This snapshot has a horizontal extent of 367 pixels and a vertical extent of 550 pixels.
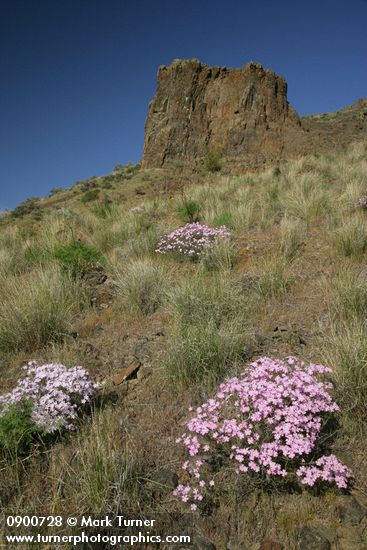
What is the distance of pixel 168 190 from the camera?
18.3 m

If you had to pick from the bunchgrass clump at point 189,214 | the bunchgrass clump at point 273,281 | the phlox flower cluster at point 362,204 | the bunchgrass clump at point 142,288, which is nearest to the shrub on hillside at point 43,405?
the bunchgrass clump at point 142,288

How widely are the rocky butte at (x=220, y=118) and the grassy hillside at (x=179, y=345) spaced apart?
16.2 metres

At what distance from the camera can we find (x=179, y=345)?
347cm

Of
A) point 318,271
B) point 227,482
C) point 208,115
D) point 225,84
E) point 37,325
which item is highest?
point 225,84

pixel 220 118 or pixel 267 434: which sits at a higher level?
pixel 220 118

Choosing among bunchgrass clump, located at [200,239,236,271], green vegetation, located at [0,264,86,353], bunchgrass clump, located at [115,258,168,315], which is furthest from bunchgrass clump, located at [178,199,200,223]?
green vegetation, located at [0,264,86,353]

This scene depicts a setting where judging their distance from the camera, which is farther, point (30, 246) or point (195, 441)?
point (30, 246)

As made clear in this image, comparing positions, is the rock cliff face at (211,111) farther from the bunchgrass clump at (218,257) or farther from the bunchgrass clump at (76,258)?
the bunchgrass clump at (76,258)

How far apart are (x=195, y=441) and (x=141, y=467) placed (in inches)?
15.3

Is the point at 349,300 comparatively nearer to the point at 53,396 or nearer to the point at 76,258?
the point at 53,396

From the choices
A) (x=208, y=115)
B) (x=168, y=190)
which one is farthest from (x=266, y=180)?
(x=208, y=115)

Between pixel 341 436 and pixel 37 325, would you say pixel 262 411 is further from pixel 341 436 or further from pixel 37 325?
pixel 37 325

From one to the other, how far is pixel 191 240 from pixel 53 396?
14.8 feet

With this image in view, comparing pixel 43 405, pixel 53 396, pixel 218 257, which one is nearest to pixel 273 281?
pixel 218 257
